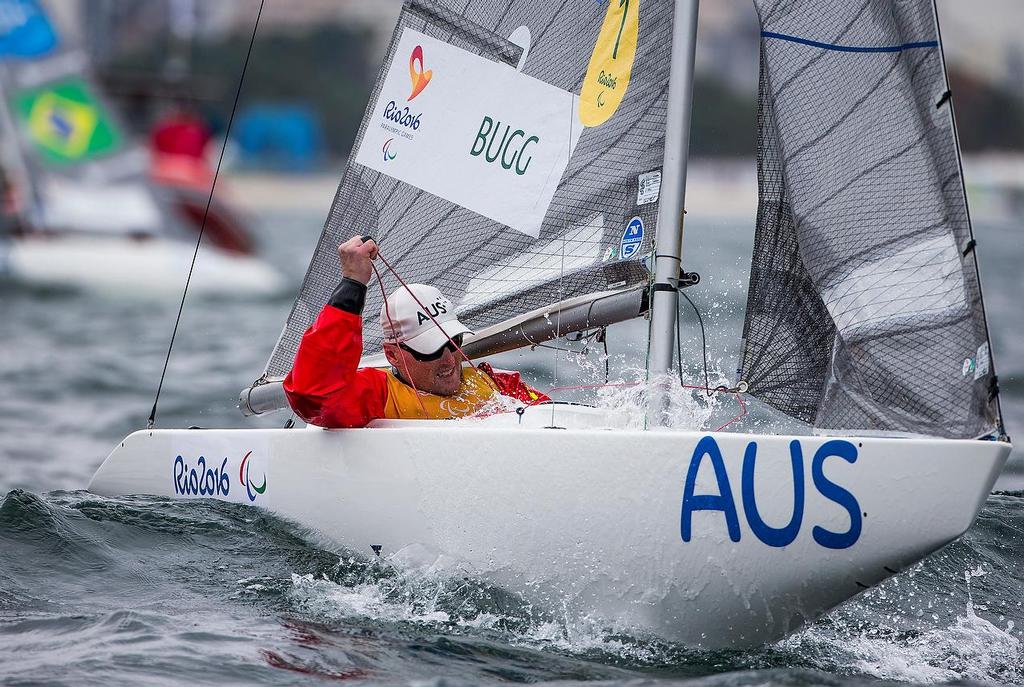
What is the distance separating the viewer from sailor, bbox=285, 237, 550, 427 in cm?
297

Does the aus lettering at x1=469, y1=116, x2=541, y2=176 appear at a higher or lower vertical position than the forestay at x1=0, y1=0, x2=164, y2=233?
lower

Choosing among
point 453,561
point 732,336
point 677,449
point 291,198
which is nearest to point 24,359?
point 732,336

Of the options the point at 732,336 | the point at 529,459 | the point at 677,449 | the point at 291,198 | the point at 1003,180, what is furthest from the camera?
the point at 291,198

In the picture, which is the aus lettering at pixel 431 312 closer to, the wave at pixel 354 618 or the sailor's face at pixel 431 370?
the sailor's face at pixel 431 370

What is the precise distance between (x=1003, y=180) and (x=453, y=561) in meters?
34.7

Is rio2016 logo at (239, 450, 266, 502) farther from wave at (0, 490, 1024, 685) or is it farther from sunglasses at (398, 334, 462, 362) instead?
sunglasses at (398, 334, 462, 362)

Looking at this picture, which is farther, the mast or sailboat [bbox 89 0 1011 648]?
the mast

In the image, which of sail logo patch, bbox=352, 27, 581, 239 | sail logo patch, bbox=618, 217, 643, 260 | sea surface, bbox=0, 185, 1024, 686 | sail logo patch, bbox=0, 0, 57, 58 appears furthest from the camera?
sail logo patch, bbox=0, 0, 57, 58

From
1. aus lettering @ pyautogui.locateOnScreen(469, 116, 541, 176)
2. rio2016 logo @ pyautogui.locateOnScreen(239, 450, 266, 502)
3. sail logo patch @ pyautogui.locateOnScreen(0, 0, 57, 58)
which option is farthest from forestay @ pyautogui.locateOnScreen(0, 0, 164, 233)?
aus lettering @ pyautogui.locateOnScreen(469, 116, 541, 176)

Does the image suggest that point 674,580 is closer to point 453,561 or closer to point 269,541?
point 453,561

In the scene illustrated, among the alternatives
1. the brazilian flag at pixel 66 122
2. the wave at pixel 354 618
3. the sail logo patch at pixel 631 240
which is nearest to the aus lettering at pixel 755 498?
the wave at pixel 354 618

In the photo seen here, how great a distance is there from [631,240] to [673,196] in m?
0.17

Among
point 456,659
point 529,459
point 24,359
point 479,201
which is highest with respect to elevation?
point 24,359

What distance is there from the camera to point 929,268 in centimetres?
284
